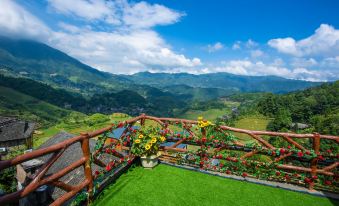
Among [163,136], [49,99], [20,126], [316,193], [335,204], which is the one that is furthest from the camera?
[49,99]

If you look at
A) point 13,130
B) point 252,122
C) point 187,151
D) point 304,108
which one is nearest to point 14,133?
point 13,130

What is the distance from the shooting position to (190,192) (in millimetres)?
4770

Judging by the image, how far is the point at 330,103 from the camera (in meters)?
86.5

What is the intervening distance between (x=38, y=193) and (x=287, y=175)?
5.32 meters

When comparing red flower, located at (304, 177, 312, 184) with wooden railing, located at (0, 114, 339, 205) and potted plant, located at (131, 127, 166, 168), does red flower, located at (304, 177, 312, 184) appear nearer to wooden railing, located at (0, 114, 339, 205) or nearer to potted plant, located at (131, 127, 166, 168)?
wooden railing, located at (0, 114, 339, 205)

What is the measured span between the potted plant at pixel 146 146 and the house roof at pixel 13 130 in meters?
36.1

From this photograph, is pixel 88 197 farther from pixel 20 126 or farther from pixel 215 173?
pixel 20 126

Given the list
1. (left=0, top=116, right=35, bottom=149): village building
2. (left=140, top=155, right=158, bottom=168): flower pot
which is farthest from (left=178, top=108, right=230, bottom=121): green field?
(left=140, top=155, right=158, bottom=168): flower pot

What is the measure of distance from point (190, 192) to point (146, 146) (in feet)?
5.54

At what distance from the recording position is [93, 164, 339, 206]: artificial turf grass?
4430mm

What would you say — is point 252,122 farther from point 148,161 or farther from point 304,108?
point 148,161

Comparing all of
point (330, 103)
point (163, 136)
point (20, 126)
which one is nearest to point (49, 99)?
point (20, 126)

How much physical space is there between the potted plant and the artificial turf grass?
41 cm

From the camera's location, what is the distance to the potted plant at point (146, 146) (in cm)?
588
